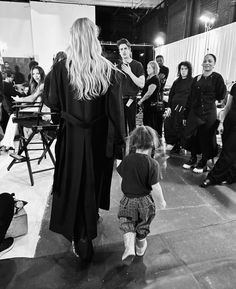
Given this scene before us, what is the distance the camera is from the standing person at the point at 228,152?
7.89 feet

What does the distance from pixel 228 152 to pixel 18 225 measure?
7.06 feet

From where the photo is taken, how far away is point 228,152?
2.50 metres

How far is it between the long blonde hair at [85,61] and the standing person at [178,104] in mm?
2223

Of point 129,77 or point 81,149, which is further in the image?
point 129,77

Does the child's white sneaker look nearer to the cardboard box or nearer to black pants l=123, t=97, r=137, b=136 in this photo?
the cardboard box

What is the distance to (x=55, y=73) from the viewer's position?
4.22 ft

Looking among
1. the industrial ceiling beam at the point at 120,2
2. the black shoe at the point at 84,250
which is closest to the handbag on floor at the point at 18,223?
the black shoe at the point at 84,250

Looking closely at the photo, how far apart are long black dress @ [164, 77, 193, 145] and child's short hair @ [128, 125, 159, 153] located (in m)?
1.97

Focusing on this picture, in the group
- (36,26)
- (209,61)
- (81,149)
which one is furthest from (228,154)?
(36,26)

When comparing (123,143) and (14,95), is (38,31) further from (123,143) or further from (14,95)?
(123,143)

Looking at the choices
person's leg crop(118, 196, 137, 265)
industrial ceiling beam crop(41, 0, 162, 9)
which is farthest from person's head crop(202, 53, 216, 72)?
industrial ceiling beam crop(41, 0, 162, 9)

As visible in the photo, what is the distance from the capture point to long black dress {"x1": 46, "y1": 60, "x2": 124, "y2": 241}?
1.31 meters

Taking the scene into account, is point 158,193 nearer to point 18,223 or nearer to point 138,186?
point 138,186

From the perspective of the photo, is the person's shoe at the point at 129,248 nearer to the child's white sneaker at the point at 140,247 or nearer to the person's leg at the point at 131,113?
the child's white sneaker at the point at 140,247
